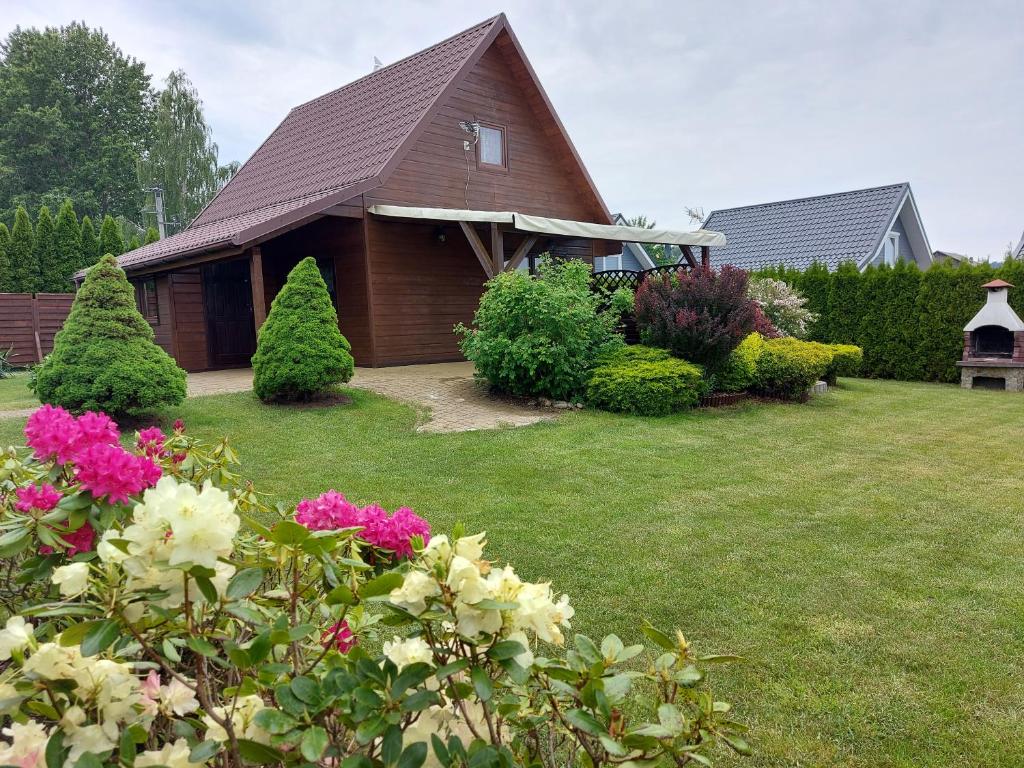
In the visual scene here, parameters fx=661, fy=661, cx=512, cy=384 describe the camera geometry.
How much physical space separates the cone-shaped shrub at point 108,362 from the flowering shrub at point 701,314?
594 centimetres

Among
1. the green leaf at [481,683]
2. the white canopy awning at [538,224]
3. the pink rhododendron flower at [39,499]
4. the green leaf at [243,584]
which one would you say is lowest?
the green leaf at [481,683]

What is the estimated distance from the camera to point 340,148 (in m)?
13.3

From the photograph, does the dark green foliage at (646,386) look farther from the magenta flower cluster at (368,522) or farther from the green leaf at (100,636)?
the green leaf at (100,636)

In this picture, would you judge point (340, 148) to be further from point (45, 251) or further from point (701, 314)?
point (45, 251)

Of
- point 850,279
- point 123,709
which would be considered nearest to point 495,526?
point 123,709

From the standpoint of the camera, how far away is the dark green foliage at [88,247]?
18.5 metres

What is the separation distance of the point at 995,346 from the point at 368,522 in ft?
43.3

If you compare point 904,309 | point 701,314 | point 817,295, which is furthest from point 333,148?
point 904,309

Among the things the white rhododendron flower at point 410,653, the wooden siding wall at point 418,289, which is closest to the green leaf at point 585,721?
the white rhododendron flower at point 410,653

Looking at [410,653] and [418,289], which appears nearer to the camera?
[410,653]

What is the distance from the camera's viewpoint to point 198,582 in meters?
0.98

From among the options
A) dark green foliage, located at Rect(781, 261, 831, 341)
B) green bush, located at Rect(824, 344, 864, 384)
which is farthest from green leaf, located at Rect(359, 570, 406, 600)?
dark green foliage, located at Rect(781, 261, 831, 341)

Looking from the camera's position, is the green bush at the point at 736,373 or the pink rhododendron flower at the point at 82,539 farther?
the green bush at the point at 736,373

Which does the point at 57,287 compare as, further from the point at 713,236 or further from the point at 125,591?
the point at 125,591
